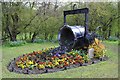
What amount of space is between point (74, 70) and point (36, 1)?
9.95m

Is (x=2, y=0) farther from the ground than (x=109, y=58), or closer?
farther from the ground

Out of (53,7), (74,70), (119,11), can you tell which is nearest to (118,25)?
(119,11)

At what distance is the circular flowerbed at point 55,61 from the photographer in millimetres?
6473

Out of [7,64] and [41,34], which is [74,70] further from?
[41,34]

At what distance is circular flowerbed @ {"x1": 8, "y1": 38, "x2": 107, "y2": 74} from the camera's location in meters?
6.47

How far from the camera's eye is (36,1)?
50.4 ft

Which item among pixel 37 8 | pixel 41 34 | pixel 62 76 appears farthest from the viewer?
pixel 41 34

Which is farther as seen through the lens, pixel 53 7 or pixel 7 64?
pixel 53 7

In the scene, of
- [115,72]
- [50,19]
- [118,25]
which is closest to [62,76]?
[115,72]

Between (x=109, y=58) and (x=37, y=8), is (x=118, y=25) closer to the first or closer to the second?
(x=37, y=8)

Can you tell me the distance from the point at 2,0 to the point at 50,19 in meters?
3.60

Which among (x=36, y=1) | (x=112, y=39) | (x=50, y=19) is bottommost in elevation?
(x=112, y=39)

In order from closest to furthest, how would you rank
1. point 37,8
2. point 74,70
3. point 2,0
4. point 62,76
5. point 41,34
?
point 62,76
point 74,70
point 2,0
point 37,8
point 41,34

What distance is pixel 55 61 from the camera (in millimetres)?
6891
